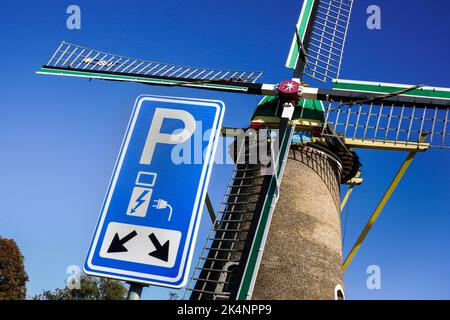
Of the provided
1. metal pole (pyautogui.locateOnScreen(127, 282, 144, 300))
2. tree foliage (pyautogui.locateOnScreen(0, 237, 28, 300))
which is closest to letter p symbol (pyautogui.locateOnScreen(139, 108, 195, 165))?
metal pole (pyautogui.locateOnScreen(127, 282, 144, 300))

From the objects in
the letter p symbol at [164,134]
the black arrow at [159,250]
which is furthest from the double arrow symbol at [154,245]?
the letter p symbol at [164,134]

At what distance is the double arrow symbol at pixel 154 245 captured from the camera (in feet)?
6.42

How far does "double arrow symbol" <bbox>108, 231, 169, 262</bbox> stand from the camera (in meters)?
1.96

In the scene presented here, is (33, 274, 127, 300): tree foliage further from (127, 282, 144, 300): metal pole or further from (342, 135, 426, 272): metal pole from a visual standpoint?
(127, 282, 144, 300): metal pole

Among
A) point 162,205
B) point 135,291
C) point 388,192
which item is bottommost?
point 135,291

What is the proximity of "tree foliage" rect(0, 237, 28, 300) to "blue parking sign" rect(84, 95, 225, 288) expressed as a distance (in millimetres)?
28078

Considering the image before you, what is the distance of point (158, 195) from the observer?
212 centimetres

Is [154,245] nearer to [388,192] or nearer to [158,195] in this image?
[158,195]

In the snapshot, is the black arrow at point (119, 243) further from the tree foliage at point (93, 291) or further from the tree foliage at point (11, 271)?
the tree foliage at point (93, 291)

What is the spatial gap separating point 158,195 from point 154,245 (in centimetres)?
26

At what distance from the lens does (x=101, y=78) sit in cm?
1183

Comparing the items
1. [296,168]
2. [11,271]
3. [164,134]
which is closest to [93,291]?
[11,271]

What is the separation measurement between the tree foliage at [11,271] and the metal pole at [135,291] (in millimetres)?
28258
